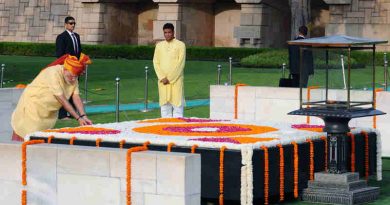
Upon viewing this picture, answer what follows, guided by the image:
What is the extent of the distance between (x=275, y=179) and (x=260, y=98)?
4.99m

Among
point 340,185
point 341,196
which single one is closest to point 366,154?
point 340,185

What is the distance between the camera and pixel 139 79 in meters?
30.8

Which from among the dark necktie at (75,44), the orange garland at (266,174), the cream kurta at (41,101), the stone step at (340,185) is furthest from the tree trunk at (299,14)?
the orange garland at (266,174)

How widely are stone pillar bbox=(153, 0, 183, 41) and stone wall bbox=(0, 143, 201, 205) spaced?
34.9 meters

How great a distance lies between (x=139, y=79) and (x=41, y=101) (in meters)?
18.8

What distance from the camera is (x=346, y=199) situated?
11.7 m

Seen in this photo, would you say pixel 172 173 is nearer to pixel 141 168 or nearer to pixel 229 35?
pixel 141 168

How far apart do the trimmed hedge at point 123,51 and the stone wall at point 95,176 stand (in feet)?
101

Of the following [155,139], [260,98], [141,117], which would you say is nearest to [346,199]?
[155,139]

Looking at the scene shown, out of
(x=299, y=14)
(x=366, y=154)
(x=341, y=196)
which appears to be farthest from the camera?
(x=299, y=14)

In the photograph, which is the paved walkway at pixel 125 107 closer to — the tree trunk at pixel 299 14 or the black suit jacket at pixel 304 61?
the black suit jacket at pixel 304 61

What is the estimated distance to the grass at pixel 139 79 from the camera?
14.1 m

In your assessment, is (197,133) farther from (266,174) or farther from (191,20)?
(191,20)

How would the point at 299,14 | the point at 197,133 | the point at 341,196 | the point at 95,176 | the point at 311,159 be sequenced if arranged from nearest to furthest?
the point at 95,176 < the point at 341,196 < the point at 311,159 < the point at 197,133 < the point at 299,14
